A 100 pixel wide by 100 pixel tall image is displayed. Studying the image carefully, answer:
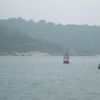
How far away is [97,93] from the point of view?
4806 cm

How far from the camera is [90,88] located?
175 feet

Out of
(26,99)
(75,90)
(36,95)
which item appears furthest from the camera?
(75,90)

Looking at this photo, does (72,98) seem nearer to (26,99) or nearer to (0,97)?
(26,99)

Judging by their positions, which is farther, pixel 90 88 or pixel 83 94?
pixel 90 88

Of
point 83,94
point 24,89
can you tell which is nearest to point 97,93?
point 83,94

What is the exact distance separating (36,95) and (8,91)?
14.9 feet

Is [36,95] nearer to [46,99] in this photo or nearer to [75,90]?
[46,99]

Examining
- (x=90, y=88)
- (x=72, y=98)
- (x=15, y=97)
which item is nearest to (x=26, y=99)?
(x=15, y=97)

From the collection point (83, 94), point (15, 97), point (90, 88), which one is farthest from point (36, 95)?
point (90, 88)

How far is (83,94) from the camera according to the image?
4719 cm

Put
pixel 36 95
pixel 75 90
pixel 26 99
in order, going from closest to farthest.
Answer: pixel 26 99 → pixel 36 95 → pixel 75 90

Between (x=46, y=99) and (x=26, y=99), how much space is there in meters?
2.21

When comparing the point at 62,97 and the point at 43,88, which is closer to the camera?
the point at 62,97

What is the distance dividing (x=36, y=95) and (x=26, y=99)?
325cm
